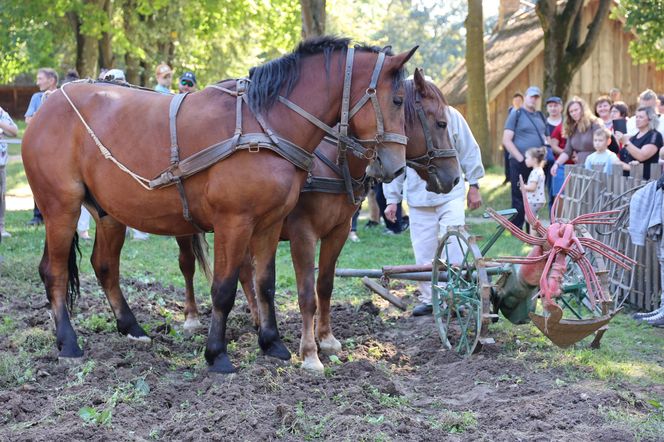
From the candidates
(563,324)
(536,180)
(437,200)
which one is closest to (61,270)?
(437,200)

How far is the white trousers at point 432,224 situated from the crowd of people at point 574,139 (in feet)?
7.80

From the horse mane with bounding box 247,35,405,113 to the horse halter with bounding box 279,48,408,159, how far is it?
0.08 meters

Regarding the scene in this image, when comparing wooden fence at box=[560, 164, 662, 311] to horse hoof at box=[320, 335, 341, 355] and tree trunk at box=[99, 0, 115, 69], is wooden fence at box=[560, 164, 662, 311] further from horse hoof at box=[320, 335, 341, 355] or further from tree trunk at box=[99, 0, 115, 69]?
tree trunk at box=[99, 0, 115, 69]

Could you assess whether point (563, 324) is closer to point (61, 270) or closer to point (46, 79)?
point (61, 270)

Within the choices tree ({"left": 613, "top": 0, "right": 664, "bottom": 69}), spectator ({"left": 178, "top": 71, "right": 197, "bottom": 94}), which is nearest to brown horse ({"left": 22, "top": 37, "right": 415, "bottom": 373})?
spectator ({"left": 178, "top": 71, "right": 197, "bottom": 94})

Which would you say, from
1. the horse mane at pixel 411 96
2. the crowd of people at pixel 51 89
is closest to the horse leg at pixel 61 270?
the horse mane at pixel 411 96

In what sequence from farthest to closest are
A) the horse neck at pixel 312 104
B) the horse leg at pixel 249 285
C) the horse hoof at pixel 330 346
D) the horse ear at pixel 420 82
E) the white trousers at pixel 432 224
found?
the white trousers at pixel 432 224
the horse leg at pixel 249 285
the horse hoof at pixel 330 346
the horse ear at pixel 420 82
the horse neck at pixel 312 104

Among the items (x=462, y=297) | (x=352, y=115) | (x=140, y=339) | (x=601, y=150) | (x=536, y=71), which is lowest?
(x=140, y=339)

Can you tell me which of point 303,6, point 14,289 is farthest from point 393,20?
point 14,289

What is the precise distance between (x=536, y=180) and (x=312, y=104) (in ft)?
20.3

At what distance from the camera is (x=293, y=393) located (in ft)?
17.1

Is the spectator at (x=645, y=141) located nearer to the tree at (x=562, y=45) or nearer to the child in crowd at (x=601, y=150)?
the child in crowd at (x=601, y=150)

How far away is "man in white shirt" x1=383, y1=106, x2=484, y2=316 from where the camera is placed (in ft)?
23.6

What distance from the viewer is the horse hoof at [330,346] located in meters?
6.37
